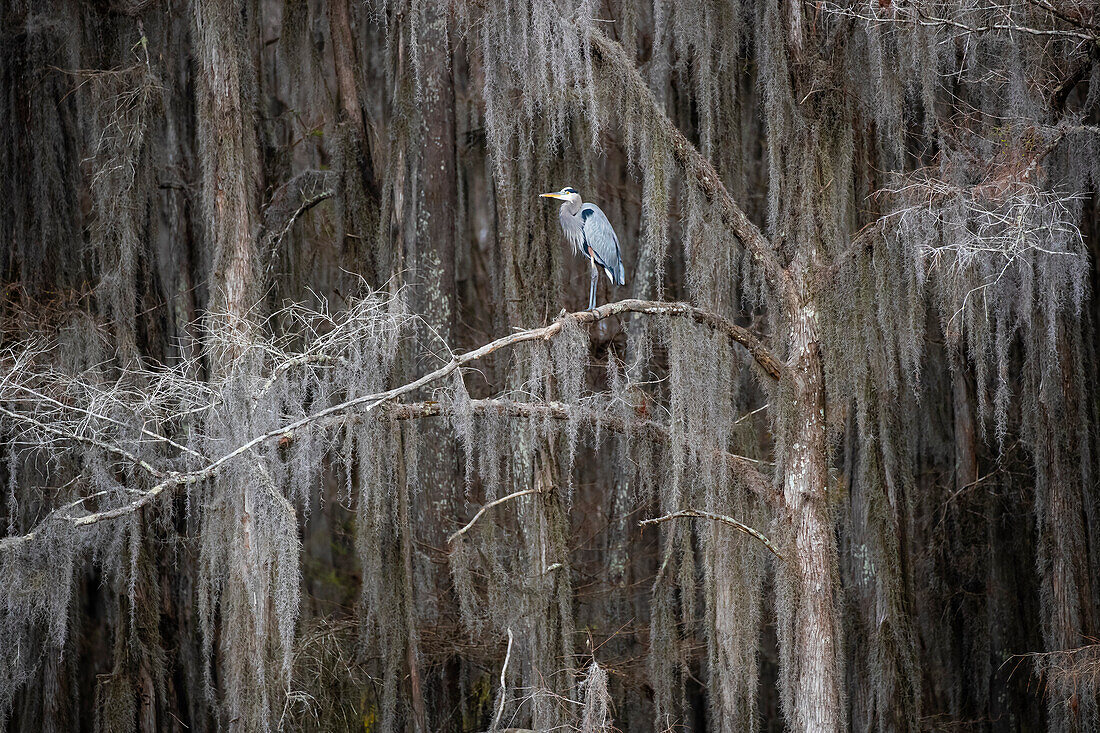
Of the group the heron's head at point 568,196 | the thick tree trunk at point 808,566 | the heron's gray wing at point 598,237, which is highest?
the heron's head at point 568,196

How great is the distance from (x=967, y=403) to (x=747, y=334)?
3877 millimetres

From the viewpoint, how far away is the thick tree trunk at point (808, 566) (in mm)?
5281

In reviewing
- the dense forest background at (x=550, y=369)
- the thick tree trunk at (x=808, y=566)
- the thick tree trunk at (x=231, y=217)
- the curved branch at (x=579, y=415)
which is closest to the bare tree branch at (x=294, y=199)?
the dense forest background at (x=550, y=369)

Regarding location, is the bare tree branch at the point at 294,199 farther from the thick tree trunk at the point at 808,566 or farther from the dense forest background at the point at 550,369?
the thick tree trunk at the point at 808,566

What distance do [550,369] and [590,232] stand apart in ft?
4.10

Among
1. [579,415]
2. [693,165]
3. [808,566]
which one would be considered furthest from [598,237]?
[808,566]

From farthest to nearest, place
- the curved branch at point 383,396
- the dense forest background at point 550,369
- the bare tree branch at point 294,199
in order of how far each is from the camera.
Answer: the bare tree branch at point 294,199 → the dense forest background at point 550,369 → the curved branch at point 383,396

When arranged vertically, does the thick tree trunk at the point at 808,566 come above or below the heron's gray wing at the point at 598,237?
below

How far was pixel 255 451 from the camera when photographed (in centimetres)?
486

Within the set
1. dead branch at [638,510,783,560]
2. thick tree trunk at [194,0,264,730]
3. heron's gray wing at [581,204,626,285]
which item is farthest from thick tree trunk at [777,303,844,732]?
thick tree trunk at [194,0,264,730]

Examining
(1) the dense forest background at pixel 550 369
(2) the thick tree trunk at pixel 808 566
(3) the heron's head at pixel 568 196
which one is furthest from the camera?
(3) the heron's head at pixel 568 196

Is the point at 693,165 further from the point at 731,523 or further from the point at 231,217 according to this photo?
the point at 231,217

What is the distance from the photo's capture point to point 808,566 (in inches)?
211

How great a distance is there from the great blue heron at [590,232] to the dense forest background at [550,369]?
10.6 inches
